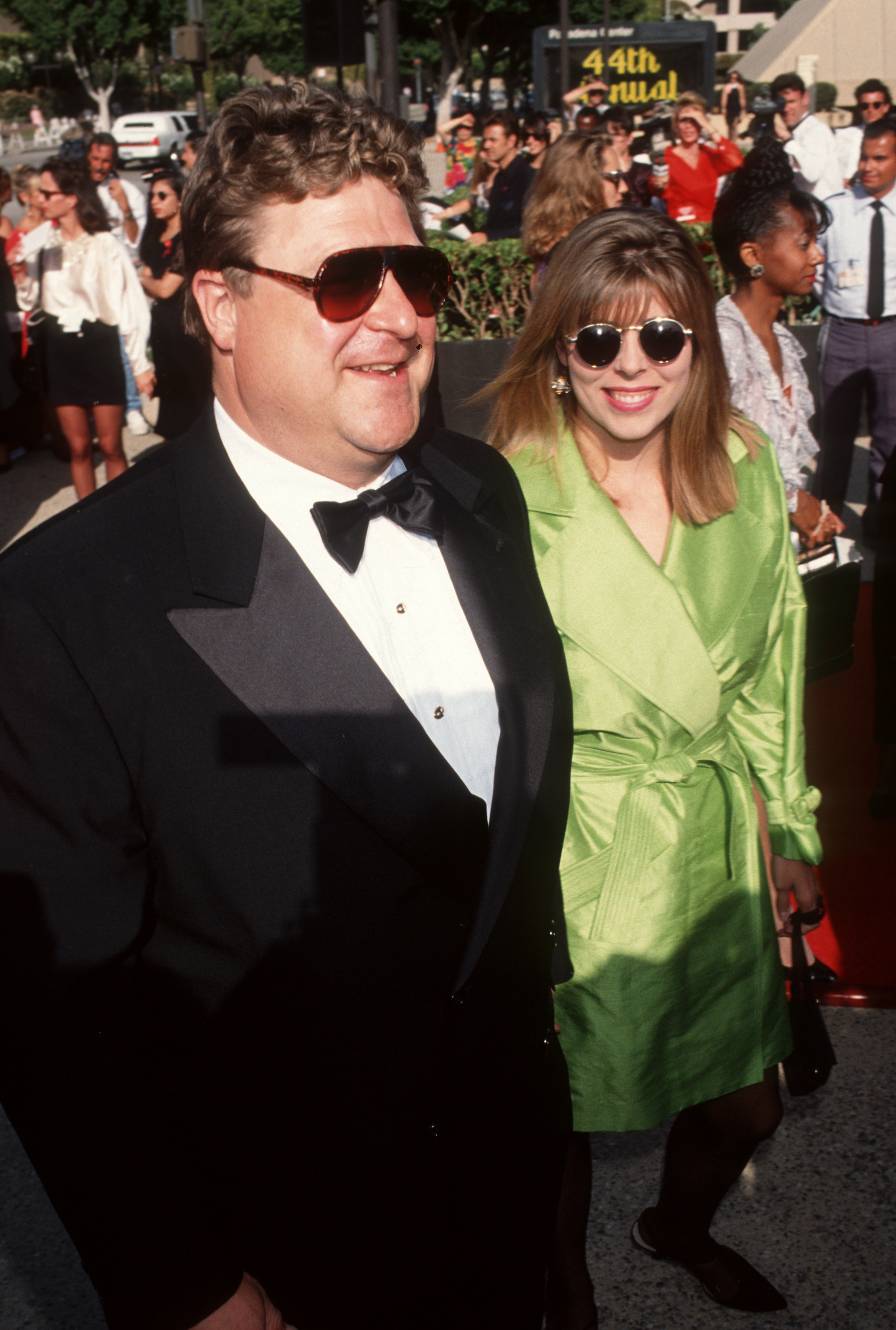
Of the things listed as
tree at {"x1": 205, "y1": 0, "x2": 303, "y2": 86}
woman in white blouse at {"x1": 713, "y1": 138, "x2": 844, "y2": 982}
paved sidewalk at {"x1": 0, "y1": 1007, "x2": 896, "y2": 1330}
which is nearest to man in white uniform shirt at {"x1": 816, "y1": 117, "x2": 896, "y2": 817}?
woman in white blouse at {"x1": 713, "y1": 138, "x2": 844, "y2": 982}

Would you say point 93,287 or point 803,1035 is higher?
point 93,287

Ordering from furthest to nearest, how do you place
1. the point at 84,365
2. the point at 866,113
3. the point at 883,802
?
the point at 866,113
the point at 84,365
the point at 883,802

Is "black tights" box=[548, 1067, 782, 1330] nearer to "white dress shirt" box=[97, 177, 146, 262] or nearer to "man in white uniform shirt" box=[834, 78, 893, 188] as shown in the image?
"white dress shirt" box=[97, 177, 146, 262]

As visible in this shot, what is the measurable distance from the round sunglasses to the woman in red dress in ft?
28.0

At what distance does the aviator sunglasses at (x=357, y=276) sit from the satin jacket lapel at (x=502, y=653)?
0.36 m

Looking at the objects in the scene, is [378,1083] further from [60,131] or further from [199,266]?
[60,131]

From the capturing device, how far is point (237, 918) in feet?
4.68

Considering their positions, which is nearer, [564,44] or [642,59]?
[564,44]

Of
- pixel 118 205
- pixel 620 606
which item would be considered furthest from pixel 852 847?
pixel 118 205

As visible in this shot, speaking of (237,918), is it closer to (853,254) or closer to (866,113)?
(853,254)

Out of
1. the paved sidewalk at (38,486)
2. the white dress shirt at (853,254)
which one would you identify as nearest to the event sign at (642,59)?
the paved sidewalk at (38,486)

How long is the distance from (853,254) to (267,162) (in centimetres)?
588

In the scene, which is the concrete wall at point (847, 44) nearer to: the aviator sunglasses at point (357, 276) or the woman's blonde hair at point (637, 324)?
the woman's blonde hair at point (637, 324)

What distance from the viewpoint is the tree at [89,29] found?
2448 inches
